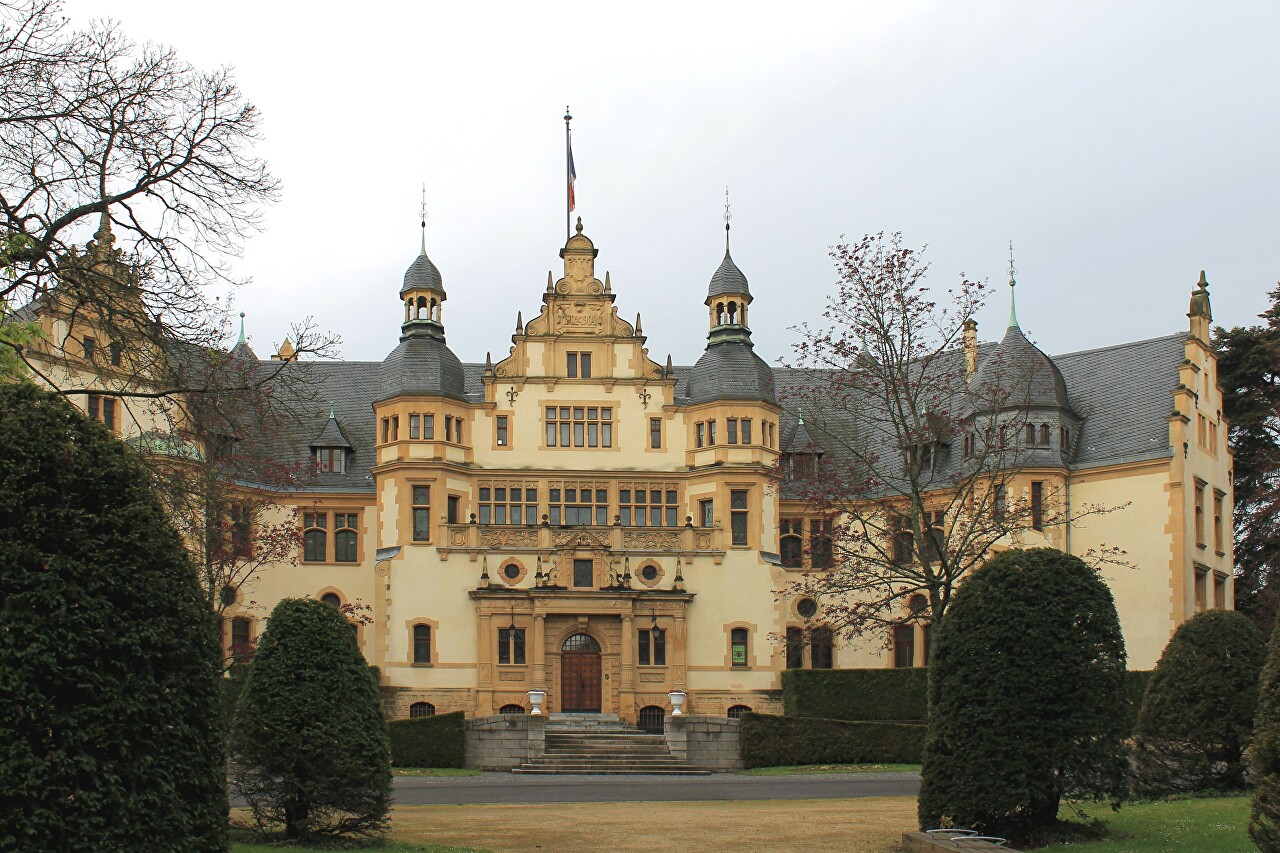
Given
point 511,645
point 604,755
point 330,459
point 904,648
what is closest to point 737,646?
point 904,648

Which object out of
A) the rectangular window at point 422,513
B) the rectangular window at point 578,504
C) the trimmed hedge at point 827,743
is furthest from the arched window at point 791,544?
the trimmed hedge at point 827,743

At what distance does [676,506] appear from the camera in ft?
175

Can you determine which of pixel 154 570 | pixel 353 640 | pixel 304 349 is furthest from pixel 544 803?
pixel 154 570

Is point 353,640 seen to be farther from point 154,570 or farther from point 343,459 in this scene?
point 343,459

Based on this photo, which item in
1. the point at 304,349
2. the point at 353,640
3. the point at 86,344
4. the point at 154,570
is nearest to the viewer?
the point at 154,570

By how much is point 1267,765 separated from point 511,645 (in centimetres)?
3742

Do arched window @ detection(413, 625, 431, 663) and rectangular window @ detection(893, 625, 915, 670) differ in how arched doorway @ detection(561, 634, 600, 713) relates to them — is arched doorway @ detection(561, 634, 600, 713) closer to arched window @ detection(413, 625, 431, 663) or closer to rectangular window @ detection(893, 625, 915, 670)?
arched window @ detection(413, 625, 431, 663)

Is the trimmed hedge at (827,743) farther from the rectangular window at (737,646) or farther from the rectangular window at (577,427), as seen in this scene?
the rectangular window at (577,427)

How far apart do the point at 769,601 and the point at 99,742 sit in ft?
139

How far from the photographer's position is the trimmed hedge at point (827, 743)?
40906mm

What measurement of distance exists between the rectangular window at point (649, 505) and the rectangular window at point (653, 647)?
402cm

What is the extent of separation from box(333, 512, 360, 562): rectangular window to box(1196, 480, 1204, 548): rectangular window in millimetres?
29667

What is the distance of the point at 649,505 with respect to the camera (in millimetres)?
53156

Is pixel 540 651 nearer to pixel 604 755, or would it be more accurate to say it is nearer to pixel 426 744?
pixel 604 755
